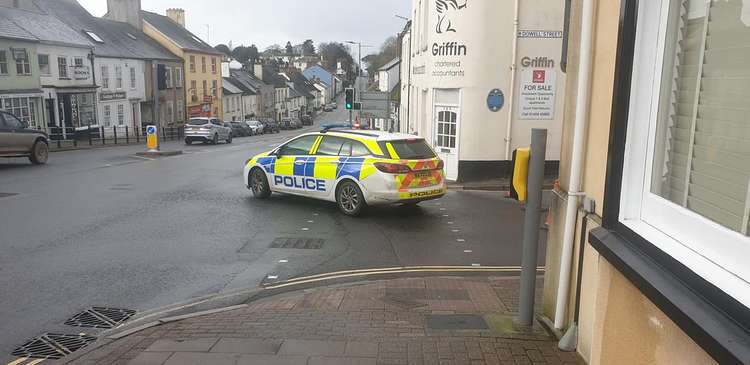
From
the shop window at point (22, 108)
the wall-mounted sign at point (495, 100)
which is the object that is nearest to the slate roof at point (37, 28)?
the shop window at point (22, 108)

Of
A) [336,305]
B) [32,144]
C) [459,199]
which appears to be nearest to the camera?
[336,305]

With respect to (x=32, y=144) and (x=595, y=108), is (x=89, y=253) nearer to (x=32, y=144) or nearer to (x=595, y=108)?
(x=595, y=108)

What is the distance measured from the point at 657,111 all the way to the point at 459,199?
34.2ft

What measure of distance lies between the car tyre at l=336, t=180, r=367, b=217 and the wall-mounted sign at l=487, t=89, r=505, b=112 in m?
6.60

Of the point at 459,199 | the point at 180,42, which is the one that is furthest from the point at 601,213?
the point at 180,42

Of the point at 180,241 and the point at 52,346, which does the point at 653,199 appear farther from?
the point at 180,241

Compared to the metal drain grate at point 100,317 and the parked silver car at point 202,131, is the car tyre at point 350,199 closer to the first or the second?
the metal drain grate at point 100,317

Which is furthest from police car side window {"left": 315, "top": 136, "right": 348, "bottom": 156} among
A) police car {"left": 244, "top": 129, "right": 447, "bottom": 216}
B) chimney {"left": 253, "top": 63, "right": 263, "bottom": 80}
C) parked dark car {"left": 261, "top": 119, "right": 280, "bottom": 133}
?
chimney {"left": 253, "top": 63, "right": 263, "bottom": 80}

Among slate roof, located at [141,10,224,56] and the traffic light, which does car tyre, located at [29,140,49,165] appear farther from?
slate roof, located at [141,10,224,56]

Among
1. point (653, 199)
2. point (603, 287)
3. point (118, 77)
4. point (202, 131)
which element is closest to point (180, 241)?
point (603, 287)

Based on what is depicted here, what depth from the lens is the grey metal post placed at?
186 inches

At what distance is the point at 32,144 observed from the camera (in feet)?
60.8

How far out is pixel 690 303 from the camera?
2311 mm

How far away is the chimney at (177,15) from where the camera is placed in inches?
2324
